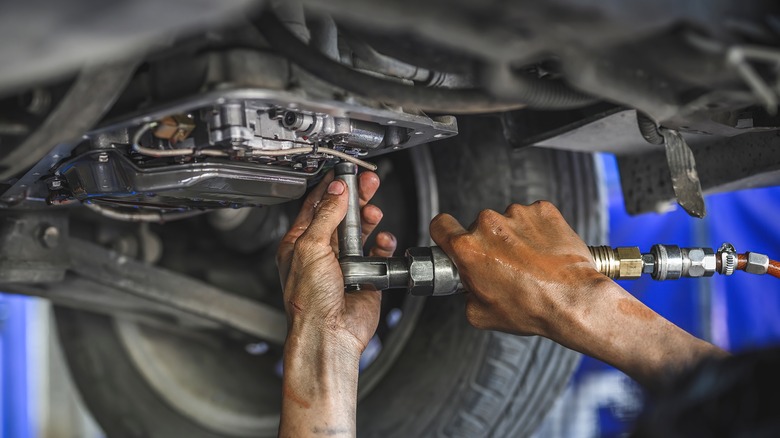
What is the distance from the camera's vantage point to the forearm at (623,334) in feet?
2.75

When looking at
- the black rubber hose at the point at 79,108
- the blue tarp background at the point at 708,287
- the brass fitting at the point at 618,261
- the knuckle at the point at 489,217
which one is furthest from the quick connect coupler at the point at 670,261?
the blue tarp background at the point at 708,287

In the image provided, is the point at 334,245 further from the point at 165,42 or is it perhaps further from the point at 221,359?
the point at 221,359

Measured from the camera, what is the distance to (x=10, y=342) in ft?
11.6

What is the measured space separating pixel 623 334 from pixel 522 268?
137 millimetres

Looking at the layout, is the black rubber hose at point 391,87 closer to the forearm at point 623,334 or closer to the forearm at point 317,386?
the forearm at point 623,334

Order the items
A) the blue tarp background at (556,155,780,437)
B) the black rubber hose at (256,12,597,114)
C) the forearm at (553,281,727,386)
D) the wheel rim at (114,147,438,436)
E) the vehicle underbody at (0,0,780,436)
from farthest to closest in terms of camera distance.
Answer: the blue tarp background at (556,155,780,437), the wheel rim at (114,147,438,436), the forearm at (553,281,727,386), the black rubber hose at (256,12,597,114), the vehicle underbody at (0,0,780,436)

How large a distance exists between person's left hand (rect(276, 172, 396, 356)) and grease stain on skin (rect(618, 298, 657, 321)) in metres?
0.35

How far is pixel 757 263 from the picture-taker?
0.97 meters

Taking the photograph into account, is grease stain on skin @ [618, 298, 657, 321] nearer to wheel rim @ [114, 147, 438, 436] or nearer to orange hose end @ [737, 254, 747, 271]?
orange hose end @ [737, 254, 747, 271]

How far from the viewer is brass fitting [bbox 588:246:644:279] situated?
0.97 m

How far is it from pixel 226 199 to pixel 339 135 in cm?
19

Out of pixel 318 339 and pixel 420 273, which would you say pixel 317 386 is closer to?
pixel 318 339

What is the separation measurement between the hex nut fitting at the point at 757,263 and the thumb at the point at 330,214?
511 millimetres

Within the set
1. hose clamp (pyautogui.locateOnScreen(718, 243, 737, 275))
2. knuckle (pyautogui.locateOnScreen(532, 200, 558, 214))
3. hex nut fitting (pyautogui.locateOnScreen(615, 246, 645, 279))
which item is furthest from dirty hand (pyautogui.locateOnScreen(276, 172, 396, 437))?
hose clamp (pyautogui.locateOnScreen(718, 243, 737, 275))
